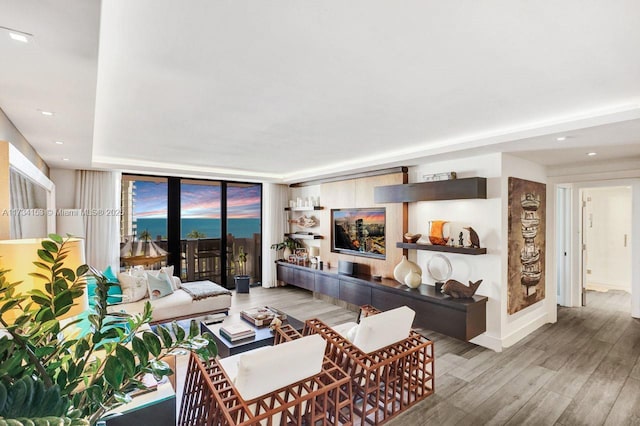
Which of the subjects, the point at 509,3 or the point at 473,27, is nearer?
the point at 509,3

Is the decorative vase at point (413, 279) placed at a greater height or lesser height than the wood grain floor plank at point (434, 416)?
greater

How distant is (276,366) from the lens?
1819 millimetres

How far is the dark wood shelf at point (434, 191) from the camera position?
12.1 feet

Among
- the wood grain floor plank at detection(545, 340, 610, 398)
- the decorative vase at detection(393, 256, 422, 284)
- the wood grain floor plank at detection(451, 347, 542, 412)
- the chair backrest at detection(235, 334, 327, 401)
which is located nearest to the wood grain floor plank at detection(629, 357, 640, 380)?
the wood grain floor plank at detection(545, 340, 610, 398)

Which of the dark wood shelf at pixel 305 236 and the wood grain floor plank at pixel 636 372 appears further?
the dark wood shelf at pixel 305 236

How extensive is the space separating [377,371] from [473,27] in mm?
2229

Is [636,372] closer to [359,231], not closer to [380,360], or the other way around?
[380,360]

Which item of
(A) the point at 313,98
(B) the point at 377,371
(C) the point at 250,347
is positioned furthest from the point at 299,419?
(A) the point at 313,98

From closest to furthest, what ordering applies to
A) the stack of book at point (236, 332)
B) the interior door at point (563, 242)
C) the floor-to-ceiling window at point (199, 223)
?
the stack of book at point (236, 332), the interior door at point (563, 242), the floor-to-ceiling window at point (199, 223)

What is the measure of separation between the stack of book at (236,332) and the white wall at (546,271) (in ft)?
9.35

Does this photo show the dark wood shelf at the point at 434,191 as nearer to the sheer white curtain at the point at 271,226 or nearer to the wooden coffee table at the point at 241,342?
the wooden coffee table at the point at 241,342

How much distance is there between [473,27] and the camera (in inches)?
59.3

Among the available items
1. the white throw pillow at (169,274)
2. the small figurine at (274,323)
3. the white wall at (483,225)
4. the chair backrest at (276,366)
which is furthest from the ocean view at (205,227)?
the chair backrest at (276,366)

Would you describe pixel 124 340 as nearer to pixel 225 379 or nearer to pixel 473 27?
pixel 225 379
